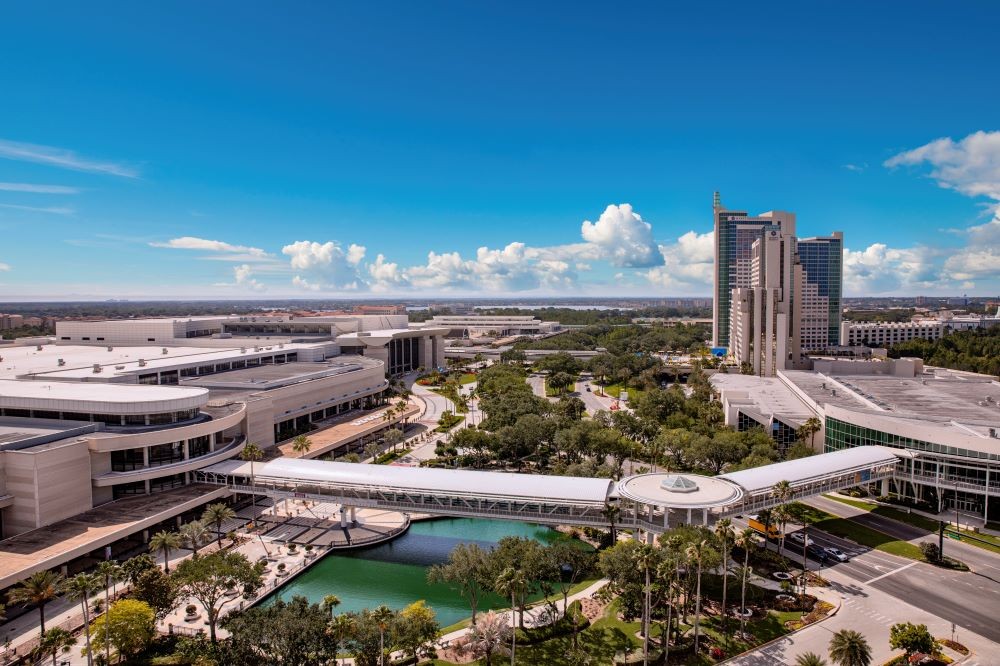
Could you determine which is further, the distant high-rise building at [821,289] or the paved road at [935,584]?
the distant high-rise building at [821,289]

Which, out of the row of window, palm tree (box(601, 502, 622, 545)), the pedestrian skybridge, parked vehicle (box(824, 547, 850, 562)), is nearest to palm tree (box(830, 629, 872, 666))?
the pedestrian skybridge

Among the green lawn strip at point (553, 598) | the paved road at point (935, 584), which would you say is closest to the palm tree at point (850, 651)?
the paved road at point (935, 584)

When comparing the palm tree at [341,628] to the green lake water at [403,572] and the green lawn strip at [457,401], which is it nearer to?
the green lake water at [403,572]

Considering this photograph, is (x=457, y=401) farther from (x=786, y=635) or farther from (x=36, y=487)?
(x=786, y=635)

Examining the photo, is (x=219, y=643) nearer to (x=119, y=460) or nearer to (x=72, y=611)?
(x=72, y=611)

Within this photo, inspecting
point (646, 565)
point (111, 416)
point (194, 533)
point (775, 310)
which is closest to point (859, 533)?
point (646, 565)

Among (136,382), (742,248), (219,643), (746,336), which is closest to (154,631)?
(219,643)
